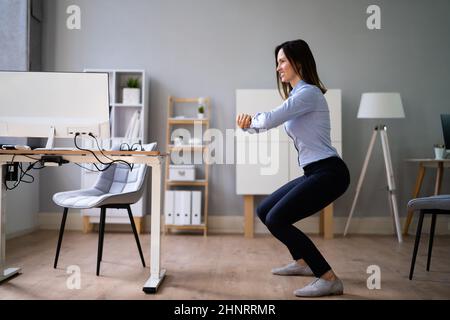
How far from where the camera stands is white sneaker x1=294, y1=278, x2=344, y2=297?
6.64 feet

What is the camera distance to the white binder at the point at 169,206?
3906mm

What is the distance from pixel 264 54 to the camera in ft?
13.9

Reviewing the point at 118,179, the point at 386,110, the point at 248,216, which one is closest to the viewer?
the point at 118,179

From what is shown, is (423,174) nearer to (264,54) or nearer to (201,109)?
(264,54)

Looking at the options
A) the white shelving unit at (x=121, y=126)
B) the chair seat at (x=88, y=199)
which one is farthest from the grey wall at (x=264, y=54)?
the chair seat at (x=88, y=199)

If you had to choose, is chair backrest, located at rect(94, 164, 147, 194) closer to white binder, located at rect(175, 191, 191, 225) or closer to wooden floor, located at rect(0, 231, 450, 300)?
wooden floor, located at rect(0, 231, 450, 300)

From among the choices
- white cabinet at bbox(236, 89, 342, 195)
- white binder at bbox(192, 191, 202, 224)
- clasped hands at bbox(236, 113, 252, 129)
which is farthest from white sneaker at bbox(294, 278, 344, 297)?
white binder at bbox(192, 191, 202, 224)

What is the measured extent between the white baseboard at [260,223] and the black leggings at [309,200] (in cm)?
210

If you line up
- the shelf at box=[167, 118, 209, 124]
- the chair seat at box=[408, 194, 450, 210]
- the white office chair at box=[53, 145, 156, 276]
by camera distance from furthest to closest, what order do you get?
the shelf at box=[167, 118, 209, 124], the white office chair at box=[53, 145, 156, 276], the chair seat at box=[408, 194, 450, 210]

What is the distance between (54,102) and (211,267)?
1424mm

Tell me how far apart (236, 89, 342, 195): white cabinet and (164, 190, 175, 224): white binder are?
0.65 meters

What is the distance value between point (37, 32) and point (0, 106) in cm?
230

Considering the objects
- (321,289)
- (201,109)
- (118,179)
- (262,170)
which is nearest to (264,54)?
(201,109)
